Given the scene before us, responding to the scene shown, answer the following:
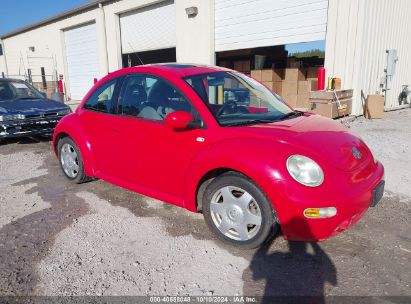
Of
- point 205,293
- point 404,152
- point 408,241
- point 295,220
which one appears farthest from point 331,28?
point 205,293

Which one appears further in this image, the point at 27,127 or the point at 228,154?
the point at 27,127

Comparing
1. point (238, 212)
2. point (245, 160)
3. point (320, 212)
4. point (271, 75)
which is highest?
point (271, 75)

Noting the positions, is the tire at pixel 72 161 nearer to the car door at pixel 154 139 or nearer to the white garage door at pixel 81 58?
the car door at pixel 154 139

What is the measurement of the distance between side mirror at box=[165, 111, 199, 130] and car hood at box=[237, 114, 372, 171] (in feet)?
1.74

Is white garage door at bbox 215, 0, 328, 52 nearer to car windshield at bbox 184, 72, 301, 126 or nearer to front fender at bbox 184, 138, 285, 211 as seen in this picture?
car windshield at bbox 184, 72, 301, 126

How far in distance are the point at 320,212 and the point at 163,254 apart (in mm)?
1328

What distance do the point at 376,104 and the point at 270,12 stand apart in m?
4.27

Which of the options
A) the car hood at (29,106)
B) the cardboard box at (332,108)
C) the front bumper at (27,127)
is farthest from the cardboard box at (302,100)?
the front bumper at (27,127)

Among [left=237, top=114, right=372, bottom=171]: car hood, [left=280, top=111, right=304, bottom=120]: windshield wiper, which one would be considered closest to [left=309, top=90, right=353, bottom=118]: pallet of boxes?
[left=280, top=111, right=304, bottom=120]: windshield wiper

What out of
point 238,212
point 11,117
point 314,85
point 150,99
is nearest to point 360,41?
point 314,85

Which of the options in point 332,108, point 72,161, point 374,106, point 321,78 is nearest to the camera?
point 72,161

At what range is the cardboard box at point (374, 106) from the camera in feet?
31.3

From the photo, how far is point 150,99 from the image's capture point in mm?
3531

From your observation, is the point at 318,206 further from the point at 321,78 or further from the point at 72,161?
the point at 321,78
